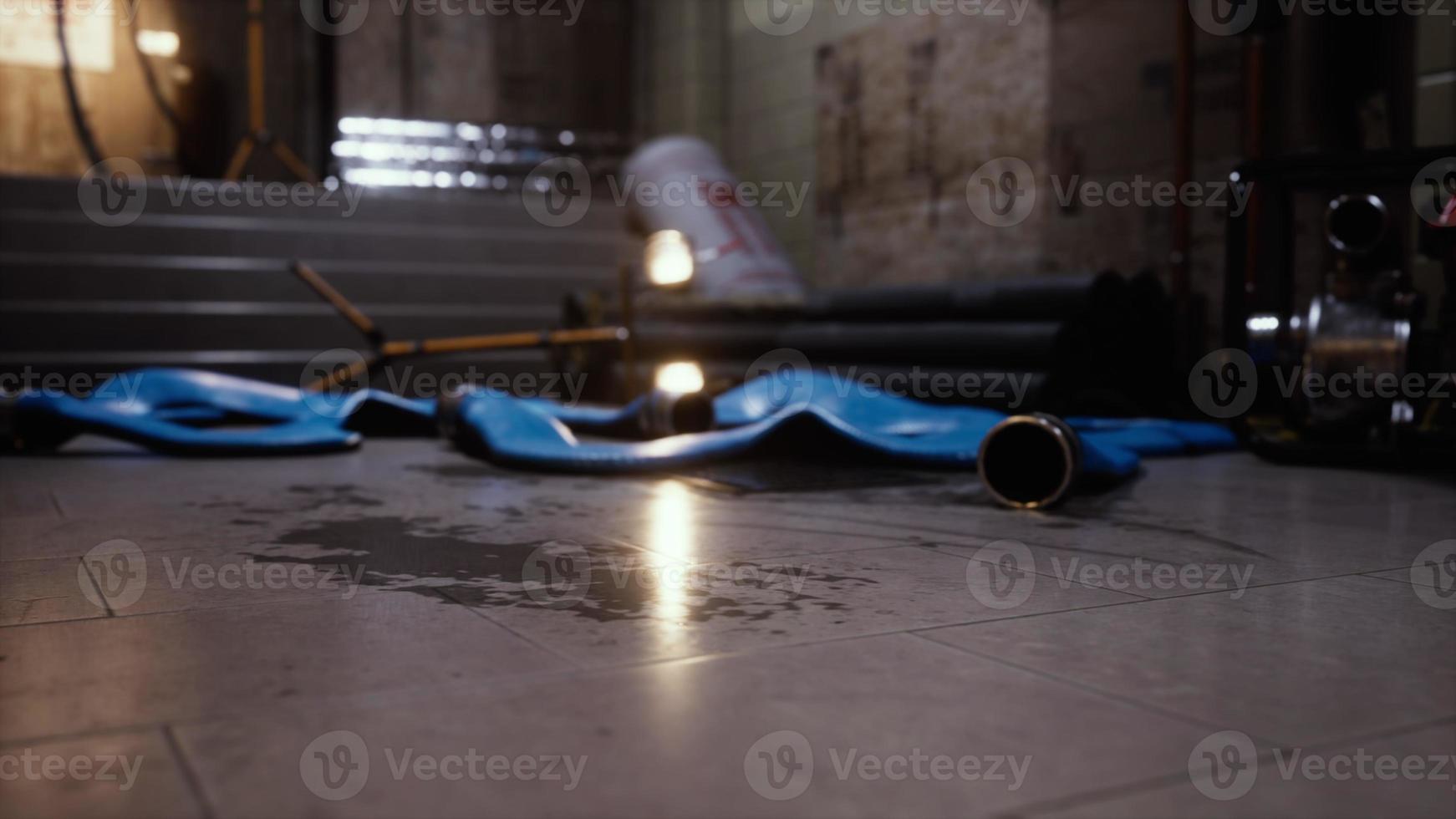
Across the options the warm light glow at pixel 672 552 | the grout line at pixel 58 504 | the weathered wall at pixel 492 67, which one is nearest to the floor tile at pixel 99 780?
the warm light glow at pixel 672 552

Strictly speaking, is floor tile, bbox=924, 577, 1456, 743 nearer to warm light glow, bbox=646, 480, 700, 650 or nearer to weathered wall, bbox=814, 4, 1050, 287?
warm light glow, bbox=646, 480, 700, 650

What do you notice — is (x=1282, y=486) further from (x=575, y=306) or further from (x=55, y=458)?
(x=575, y=306)

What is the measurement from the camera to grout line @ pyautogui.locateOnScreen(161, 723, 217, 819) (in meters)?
0.88

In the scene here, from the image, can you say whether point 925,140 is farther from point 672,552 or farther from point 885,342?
point 672,552

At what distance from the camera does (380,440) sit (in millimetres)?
4105

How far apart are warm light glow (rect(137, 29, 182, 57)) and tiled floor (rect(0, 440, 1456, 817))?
6517 millimetres

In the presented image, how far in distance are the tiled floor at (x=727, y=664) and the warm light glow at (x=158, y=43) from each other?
21.4 feet

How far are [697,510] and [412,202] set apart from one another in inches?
194

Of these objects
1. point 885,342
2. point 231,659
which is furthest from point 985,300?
point 231,659

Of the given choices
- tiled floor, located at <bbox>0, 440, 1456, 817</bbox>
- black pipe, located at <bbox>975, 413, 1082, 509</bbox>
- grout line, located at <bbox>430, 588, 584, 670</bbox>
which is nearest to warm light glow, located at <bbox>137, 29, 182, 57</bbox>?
tiled floor, located at <bbox>0, 440, 1456, 817</bbox>

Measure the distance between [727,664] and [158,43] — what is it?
316 inches

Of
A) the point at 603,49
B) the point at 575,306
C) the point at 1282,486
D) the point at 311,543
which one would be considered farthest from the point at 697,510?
the point at 603,49

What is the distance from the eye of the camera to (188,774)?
0.94 m

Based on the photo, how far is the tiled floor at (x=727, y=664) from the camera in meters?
0.93
